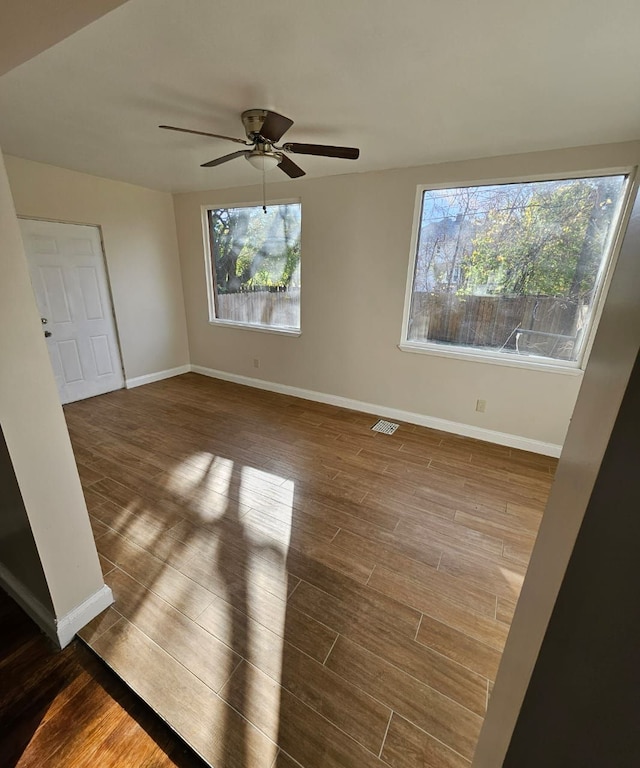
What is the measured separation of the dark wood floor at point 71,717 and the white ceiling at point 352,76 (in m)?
2.58

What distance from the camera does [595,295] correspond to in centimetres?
254

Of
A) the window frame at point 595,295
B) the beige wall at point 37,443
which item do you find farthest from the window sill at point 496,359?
the beige wall at point 37,443

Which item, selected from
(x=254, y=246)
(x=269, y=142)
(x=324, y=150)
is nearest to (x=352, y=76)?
(x=324, y=150)

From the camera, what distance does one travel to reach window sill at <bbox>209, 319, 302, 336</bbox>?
156 inches

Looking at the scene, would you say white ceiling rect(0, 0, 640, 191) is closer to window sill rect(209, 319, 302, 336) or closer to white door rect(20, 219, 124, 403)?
white door rect(20, 219, 124, 403)

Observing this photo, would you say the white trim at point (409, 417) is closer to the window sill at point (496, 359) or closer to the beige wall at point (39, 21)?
the window sill at point (496, 359)

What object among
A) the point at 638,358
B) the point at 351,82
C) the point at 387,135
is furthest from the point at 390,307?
the point at 638,358

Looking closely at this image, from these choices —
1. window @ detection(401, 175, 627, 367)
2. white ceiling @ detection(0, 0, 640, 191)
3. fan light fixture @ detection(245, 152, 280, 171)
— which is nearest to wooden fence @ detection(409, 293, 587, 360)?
window @ detection(401, 175, 627, 367)

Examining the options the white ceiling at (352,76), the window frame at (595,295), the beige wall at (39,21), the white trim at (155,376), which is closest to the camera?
the beige wall at (39,21)

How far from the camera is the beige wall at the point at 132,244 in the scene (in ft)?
10.6

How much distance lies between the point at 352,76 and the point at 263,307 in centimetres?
272

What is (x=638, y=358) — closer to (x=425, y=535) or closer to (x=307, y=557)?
(x=307, y=557)

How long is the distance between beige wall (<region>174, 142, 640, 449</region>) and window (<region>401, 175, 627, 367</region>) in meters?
0.14

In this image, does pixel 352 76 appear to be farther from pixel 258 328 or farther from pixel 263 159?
pixel 258 328
